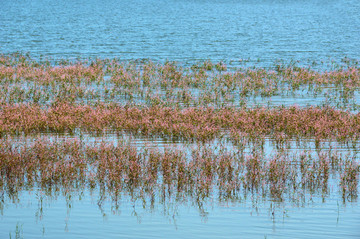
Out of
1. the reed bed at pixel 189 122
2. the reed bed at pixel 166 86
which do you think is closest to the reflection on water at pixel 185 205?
the reed bed at pixel 189 122

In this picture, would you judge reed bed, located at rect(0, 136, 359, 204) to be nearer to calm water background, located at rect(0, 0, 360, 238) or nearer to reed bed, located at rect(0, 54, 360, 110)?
calm water background, located at rect(0, 0, 360, 238)

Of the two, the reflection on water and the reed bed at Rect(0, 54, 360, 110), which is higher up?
the reflection on water

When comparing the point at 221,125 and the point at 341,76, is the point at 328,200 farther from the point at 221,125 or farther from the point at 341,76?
the point at 341,76

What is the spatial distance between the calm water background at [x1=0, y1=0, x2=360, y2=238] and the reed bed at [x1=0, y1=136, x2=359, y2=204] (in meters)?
0.76

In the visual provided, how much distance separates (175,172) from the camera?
1686 centimetres

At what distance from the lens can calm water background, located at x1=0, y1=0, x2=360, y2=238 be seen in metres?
13.4

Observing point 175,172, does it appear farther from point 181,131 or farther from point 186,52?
point 186,52

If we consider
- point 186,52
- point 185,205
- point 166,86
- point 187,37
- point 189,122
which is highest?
point 185,205

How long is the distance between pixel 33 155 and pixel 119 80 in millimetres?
18450

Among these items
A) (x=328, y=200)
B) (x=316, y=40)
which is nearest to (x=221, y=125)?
(x=328, y=200)

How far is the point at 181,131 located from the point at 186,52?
42.3m

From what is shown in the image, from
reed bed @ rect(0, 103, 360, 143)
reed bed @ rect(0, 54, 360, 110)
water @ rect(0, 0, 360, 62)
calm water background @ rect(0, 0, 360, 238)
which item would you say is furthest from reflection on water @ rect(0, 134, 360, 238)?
water @ rect(0, 0, 360, 62)

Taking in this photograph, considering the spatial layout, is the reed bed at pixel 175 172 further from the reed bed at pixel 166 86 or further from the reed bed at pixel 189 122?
the reed bed at pixel 166 86

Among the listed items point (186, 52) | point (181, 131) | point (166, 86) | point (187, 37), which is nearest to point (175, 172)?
point (181, 131)
